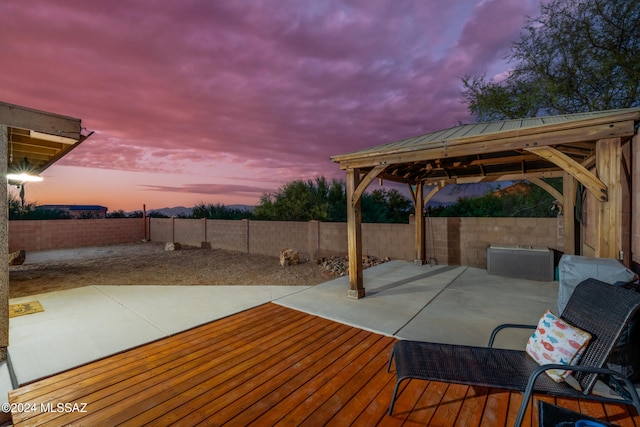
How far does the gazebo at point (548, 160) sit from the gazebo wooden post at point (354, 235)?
16mm

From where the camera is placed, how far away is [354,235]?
179 inches

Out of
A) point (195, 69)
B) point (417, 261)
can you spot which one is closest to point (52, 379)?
point (417, 261)

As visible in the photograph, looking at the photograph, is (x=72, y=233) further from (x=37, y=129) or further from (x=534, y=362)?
(x=534, y=362)

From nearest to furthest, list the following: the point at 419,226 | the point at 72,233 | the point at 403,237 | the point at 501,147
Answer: the point at 501,147
the point at 419,226
the point at 403,237
the point at 72,233

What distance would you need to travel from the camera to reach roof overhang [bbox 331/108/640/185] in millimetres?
2797

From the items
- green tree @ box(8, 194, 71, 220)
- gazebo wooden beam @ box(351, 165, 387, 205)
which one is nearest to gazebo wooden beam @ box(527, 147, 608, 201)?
gazebo wooden beam @ box(351, 165, 387, 205)

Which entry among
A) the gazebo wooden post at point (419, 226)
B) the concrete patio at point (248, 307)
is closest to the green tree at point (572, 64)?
the gazebo wooden post at point (419, 226)

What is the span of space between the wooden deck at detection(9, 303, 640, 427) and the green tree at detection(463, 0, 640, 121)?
360 inches

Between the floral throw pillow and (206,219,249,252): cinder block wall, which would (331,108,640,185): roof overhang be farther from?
(206,219,249,252): cinder block wall

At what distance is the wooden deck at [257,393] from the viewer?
6.01ft

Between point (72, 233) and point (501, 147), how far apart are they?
602 inches

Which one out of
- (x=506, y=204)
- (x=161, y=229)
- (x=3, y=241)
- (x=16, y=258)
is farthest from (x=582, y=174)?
(x=161, y=229)

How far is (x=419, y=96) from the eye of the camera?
960 cm

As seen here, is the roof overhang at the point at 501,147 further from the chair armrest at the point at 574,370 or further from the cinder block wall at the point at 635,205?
the chair armrest at the point at 574,370
